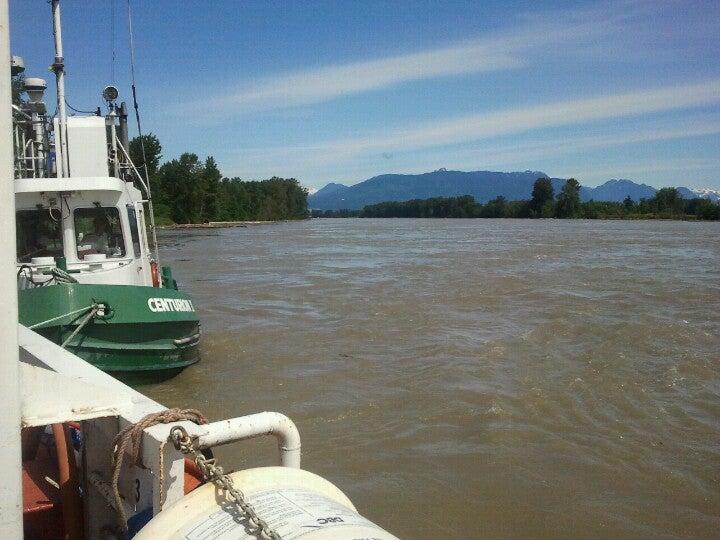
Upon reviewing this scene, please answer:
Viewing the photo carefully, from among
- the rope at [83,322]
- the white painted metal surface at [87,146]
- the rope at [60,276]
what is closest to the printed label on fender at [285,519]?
the rope at [83,322]

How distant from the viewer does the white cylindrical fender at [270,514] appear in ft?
5.71

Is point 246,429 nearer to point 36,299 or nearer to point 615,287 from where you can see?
point 36,299

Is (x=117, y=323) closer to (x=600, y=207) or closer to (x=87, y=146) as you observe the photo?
(x=87, y=146)

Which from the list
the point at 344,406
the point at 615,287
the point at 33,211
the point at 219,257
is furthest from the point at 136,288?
the point at 219,257

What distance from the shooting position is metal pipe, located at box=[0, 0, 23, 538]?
1.46 meters

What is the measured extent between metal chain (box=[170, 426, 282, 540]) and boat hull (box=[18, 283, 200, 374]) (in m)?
4.78

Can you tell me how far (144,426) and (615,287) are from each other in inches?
640

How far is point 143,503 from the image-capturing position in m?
2.30

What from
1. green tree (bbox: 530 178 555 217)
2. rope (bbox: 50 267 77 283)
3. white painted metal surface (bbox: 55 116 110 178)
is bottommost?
rope (bbox: 50 267 77 283)

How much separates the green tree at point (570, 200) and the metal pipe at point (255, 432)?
124312 millimetres

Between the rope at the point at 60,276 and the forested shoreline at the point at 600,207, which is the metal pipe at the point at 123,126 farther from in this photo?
the forested shoreline at the point at 600,207

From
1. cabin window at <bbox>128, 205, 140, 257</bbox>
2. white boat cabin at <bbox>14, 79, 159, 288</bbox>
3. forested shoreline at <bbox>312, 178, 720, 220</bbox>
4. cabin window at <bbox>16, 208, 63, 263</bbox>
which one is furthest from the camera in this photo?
forested shoreline at <bbox>312, 178, 720, 220</bbox>

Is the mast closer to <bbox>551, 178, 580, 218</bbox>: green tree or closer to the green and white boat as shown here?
the green and white boat

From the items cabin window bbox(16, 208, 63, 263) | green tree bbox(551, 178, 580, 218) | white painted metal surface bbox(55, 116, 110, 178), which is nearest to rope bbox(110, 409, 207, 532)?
cabin window bbox(16, 208, 63, 263)
